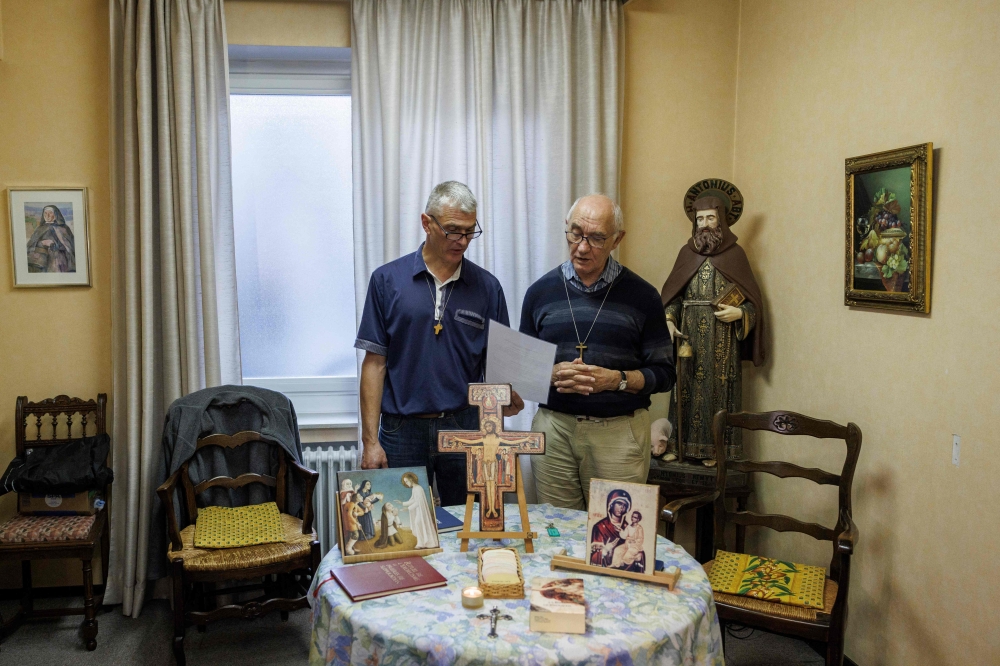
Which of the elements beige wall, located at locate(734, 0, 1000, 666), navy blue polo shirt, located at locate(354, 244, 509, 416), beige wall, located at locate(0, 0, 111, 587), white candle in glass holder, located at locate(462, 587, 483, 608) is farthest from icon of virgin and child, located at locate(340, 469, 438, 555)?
beige wall, located at locate(0, 0, 111, 587)

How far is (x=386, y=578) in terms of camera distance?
168cm

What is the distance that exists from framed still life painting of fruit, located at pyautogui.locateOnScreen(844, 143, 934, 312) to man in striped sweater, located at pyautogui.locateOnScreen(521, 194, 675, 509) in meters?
0.69

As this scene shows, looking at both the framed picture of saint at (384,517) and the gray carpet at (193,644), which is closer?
the framed picture of saint at (384,517)

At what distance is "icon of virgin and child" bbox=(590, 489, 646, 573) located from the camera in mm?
1711

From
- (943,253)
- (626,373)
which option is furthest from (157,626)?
(943,253)

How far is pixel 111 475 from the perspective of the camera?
9.77 feet

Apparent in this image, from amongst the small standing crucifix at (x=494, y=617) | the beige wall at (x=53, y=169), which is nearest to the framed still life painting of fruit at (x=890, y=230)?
the small standing crucifix at (x=494, y=617)

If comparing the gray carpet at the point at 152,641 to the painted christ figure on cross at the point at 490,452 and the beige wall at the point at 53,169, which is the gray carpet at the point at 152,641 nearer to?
the beige wall at the point at 53,169

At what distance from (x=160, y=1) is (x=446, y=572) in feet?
8.34

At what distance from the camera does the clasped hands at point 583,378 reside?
234cm

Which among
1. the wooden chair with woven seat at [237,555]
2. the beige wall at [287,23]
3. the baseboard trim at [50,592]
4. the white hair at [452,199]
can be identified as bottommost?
the baseboard trim at [50,592]

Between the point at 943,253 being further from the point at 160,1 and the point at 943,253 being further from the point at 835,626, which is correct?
the point at 160,1

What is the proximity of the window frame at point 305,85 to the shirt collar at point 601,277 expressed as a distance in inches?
51.7

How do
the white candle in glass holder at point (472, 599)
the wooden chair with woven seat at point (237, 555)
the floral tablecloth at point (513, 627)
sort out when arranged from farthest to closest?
the wooden chair with woven seat at point (237, 555) < the white candle in glass holder at point (472, 599) < the floral tablecloth at point (513, 627)
